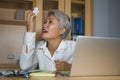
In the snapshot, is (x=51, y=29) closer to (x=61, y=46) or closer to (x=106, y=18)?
(x=61, y=46)

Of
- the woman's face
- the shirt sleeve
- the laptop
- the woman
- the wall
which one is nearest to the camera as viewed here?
the laptop

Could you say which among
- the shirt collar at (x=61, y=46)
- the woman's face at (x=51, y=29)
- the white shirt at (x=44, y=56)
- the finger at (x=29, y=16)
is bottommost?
the white shirt at (x=44, y=56)

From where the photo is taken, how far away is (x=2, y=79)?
0.86 m

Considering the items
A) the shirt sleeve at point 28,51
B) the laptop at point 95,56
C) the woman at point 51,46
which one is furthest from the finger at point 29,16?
the laptop at point 95,56

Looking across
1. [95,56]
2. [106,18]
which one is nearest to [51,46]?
[95,56]

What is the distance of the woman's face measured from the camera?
187 centimetres

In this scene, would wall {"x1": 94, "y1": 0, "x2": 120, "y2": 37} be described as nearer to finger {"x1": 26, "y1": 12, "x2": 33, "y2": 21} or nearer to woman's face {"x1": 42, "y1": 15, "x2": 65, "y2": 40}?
woman's face {"x1": 42, "y1": 15, "x2": 65, "y2": 40}

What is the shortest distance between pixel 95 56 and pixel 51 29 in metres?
0.98

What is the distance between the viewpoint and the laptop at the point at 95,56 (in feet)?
3.09

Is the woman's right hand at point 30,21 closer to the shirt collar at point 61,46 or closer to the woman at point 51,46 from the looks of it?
the woman at point 51,46

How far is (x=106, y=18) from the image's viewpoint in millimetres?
2799

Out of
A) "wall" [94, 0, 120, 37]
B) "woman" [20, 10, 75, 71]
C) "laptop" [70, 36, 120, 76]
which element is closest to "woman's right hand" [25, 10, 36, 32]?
"woman" [20, 10, 75, 71]

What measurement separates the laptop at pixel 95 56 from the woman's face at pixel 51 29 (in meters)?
0.92

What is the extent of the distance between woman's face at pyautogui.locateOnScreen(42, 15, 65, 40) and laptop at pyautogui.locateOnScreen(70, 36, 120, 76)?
917 millimetres
